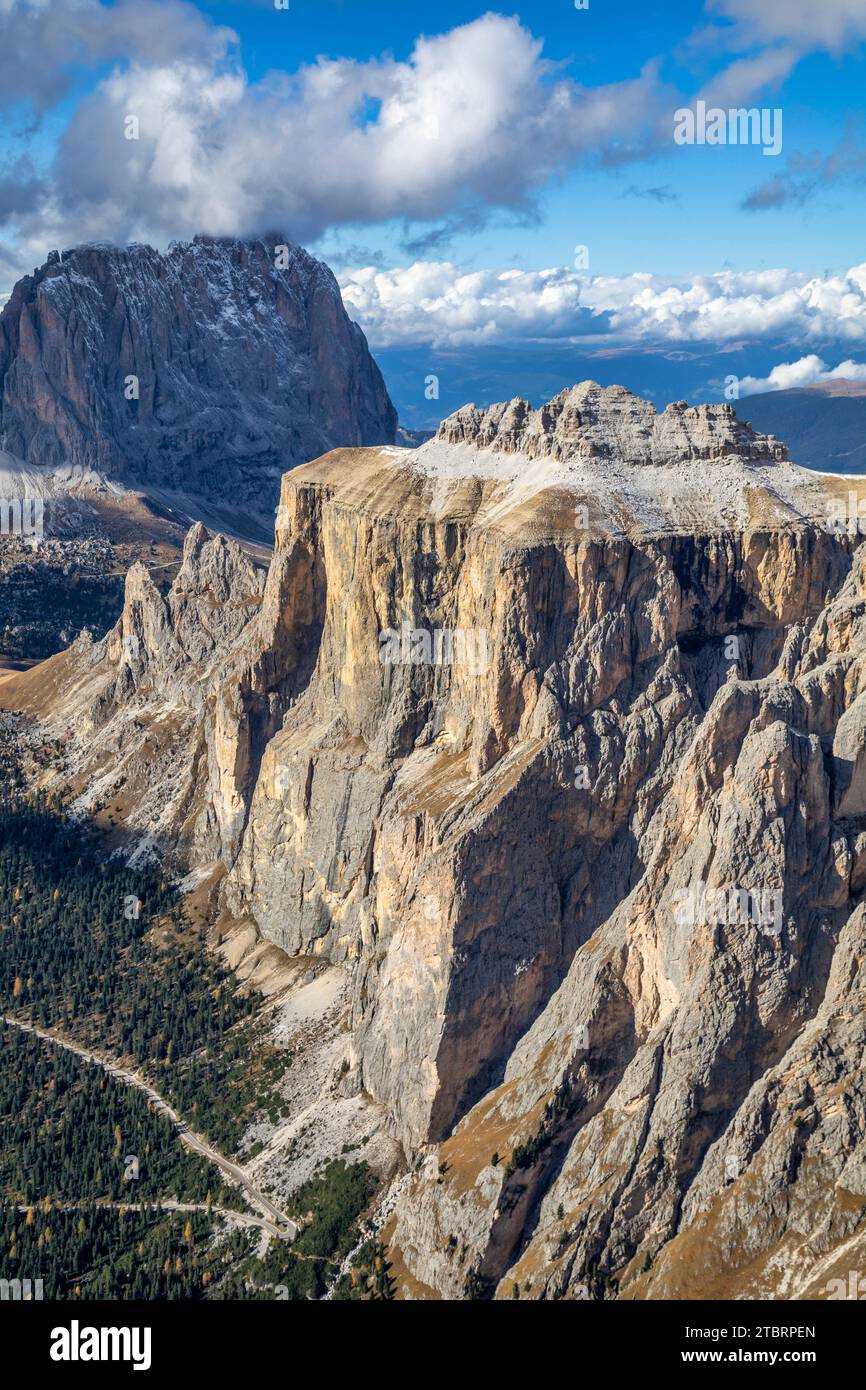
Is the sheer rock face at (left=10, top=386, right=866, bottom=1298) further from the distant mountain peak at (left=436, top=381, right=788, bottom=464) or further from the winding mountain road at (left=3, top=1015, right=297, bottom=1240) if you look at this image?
the winding mountain road at (left=3, top=1015, right=297, bottom=1240)

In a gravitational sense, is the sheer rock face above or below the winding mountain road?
above

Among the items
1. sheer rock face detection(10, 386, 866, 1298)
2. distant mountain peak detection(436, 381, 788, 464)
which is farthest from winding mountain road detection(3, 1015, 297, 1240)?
distant mountain peak detection(436, 381, 788, 464)

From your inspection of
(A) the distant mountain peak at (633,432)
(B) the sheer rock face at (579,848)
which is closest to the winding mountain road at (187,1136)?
(B) the sheer rock face at (579,848)

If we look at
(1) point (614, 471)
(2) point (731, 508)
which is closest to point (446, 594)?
(1) point (614, 471)

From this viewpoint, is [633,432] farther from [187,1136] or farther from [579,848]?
[187,1136]

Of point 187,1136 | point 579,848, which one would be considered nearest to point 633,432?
point 579,848
